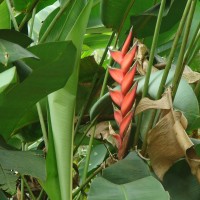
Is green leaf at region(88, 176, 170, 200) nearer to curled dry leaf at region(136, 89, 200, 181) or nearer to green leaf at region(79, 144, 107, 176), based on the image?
curled dry leaf at region(136, 89, 200, 181)

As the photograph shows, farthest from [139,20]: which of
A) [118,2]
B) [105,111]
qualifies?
[105,111]

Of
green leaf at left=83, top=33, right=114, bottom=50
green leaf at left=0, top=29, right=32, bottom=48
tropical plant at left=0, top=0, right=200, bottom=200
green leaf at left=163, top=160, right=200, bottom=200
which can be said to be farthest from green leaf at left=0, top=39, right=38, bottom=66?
green leaf at left=83, top=33, right=114, bottom=50

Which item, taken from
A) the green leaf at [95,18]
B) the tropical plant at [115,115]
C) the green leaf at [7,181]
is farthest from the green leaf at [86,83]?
the green leaf at [7,181]

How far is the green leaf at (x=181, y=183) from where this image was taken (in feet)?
1.87

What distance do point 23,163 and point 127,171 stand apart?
130mm

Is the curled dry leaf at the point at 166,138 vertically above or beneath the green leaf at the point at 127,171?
above

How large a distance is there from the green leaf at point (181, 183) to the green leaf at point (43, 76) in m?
0.19

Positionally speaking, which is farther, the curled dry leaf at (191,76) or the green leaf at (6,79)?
the curled dry leaf at (191,76)

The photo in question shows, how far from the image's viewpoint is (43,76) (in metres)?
0.59

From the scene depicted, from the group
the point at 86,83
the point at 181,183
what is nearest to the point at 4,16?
the point at 86,83

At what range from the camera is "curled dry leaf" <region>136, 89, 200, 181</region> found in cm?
56

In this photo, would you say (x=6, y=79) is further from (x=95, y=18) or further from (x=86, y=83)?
(x=95, y=18)

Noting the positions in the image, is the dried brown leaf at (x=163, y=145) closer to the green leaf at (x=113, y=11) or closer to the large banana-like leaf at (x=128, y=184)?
the large banana-like leaf at (x=128, y=184)

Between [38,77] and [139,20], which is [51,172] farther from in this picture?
[139,20]
